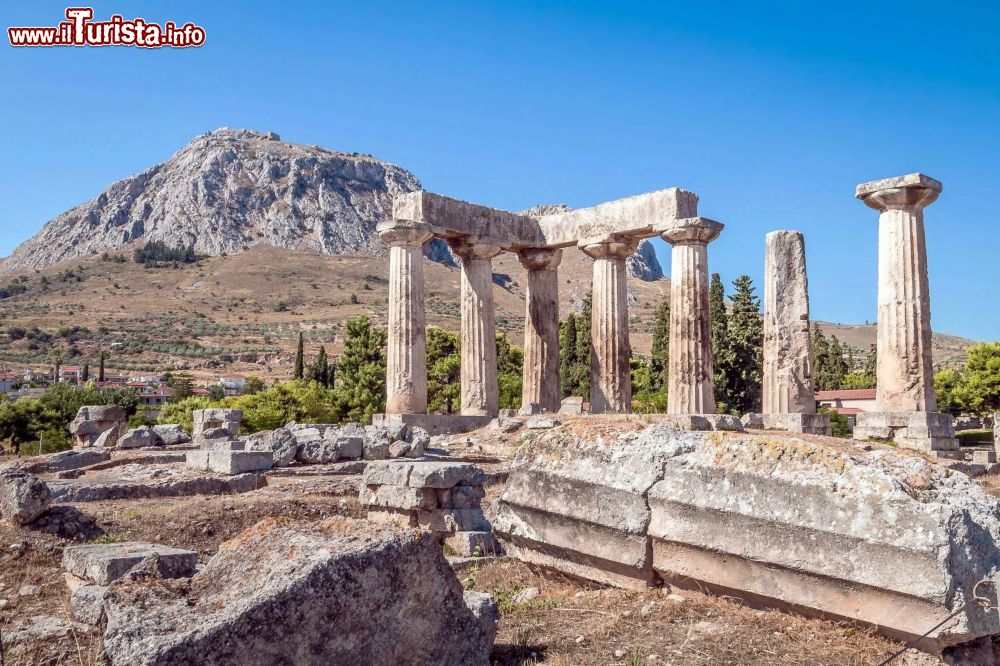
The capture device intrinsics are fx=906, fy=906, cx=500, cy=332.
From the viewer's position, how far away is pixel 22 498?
9.46 metres

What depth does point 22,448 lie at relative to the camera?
30.3m

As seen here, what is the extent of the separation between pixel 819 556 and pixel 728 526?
63 centimetres

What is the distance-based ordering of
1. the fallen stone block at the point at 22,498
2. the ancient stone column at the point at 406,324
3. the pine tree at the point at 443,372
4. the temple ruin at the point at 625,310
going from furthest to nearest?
the pine tree at the point at 443,372, the ancient stone column at the point at 406,324, the temple ruin at the point at 625,310, the fallen stone block at the point at 22,498

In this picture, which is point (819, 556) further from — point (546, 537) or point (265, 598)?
point (265, 598)

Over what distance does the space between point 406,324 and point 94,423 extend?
8715 mm

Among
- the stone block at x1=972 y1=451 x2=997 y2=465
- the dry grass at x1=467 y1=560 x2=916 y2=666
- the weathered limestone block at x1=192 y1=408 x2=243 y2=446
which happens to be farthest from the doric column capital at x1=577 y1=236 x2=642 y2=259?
the dry grass at x1=467 y1=560 x2=916 y2=666

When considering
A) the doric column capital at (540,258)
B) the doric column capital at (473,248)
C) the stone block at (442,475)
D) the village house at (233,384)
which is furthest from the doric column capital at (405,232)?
the village house at (233,384)

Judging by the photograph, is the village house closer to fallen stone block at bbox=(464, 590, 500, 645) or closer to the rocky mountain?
fallen stone block at bbox=(464, 590, 500, 645)

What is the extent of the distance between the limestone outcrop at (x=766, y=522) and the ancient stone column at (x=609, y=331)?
1830 centimetres

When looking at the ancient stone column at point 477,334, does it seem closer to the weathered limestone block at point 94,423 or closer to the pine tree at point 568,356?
the weathered limestone block at point 94,423

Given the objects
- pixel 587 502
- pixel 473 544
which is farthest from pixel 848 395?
pixel 587 502

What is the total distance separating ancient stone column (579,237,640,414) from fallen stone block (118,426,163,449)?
1151cm

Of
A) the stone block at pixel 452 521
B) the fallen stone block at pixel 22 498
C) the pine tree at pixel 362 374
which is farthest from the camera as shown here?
the pine tree at pixel 362 374

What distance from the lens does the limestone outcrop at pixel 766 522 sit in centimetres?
526
